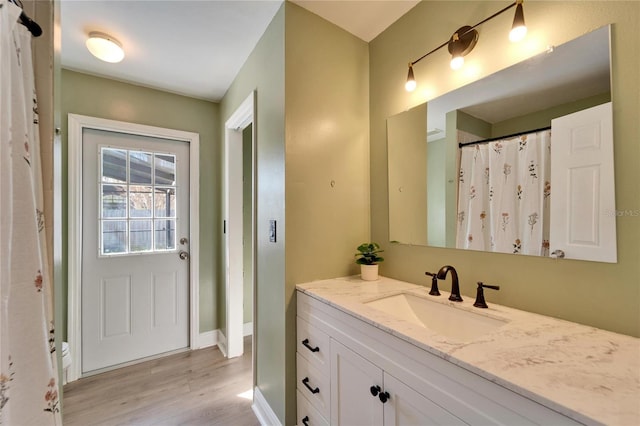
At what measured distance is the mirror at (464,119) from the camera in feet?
3.02

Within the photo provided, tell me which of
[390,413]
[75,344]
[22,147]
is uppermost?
[22,147]

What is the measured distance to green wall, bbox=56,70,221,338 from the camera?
209 centimetres

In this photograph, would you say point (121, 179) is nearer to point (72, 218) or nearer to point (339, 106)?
point (72, 218)

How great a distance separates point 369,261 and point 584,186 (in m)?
0.99

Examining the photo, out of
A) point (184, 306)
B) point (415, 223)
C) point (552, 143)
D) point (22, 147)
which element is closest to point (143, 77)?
point (22, 147)

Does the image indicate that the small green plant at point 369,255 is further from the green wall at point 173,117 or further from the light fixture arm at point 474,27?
the green wall at point 173,117

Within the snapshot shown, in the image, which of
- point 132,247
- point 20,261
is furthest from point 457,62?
point 132,247

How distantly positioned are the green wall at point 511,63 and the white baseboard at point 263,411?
1.11 metres

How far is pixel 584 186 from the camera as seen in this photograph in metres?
0.90

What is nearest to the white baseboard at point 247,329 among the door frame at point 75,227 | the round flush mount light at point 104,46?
the door frame at point 75,227

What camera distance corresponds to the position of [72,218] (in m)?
2.05

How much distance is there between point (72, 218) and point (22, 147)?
1795 millimetres

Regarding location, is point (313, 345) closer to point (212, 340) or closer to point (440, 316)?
point (440, 316)

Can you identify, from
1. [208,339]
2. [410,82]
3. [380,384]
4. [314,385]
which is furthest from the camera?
[208,339]
